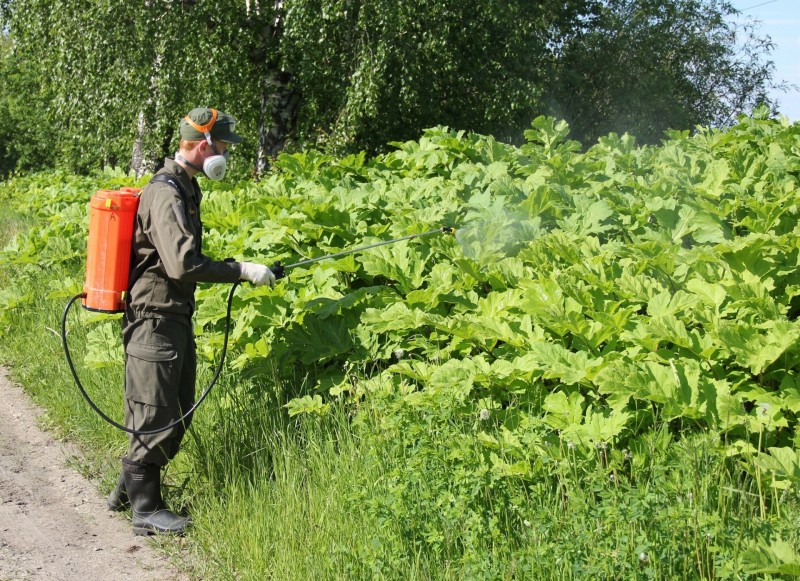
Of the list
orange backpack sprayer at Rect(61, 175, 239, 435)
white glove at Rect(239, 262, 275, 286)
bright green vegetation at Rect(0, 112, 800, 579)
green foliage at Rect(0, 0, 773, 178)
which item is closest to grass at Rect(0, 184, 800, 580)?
bright green vegetation at Rect(0, 112, 800, 579)

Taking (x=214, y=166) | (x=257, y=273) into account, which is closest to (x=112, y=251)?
(x=214, y=166)

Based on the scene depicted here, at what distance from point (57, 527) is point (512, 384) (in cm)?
263

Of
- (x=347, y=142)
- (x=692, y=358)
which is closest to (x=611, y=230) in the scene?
(x=692, y=358)

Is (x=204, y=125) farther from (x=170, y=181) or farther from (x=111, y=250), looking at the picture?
(x=111, y=250)

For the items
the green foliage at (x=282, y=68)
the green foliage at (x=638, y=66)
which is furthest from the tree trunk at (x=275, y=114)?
the green foliage at (x=638, y=66)

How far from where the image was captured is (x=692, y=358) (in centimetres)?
431

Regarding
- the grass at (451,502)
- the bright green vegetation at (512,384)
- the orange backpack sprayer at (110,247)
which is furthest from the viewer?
the orange backpack sprayer at (110,247)

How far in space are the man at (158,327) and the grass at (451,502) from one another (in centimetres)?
25

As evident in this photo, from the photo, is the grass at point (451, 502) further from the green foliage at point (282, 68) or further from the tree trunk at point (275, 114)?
the tree trunk at point (275, 114)

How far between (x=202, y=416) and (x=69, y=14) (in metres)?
12.7

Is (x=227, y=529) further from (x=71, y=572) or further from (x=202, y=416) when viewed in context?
(x=202, y=416)

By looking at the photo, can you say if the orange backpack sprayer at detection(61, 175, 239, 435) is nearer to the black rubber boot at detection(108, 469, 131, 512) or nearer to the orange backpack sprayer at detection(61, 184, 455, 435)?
the orange backpack sprayer at detection(61, 184, 455, 435)

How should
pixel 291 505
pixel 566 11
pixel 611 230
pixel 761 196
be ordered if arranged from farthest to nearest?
pixel 566 11, pixel 611 230, pixel 761 196, pixel 291 505

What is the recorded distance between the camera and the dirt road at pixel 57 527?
4.69 meters
